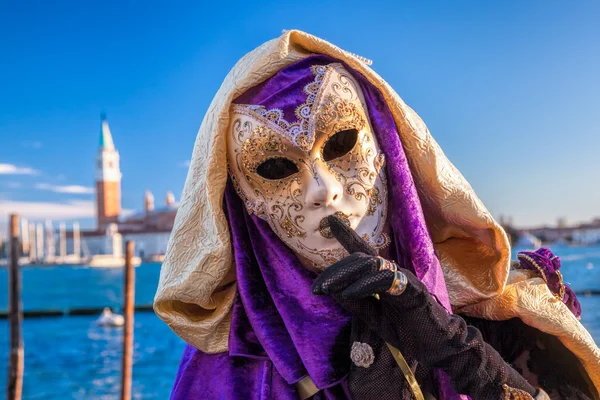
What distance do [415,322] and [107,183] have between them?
66337 mm

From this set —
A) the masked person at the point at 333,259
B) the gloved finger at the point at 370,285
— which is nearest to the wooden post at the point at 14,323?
the masked person at the point at 333,259

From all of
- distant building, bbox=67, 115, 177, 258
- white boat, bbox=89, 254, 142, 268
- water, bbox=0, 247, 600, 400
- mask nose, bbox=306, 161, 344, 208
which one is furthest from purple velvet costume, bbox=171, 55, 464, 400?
white boat, bbox=89, 254, 142, 268

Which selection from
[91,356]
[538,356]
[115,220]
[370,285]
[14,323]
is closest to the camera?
[370,285]

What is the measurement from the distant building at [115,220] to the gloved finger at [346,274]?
6036cm

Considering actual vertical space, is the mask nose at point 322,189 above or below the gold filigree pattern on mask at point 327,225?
above

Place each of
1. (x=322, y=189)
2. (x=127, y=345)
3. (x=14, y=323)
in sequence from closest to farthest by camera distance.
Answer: (x=322, y=189)
(x=14, y=323)
(x=127, y=345)

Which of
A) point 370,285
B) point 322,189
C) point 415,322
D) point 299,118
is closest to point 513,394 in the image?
point 415,322

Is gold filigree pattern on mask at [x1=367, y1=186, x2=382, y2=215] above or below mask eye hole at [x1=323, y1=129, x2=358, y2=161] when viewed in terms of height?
below

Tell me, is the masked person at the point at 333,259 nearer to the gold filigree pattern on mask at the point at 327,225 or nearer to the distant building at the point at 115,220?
the gold filigree pattern on mask at the point at 327,225

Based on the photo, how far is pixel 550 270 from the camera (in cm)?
130

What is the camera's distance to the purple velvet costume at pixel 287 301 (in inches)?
41.3

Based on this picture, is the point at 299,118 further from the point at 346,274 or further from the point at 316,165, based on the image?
the point at 346,274

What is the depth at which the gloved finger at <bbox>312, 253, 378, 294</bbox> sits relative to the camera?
2.95ft

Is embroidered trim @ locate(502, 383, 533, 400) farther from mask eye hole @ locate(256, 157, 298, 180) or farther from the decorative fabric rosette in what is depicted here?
mask eye hole @ locate(256, 157, 298, 180)
